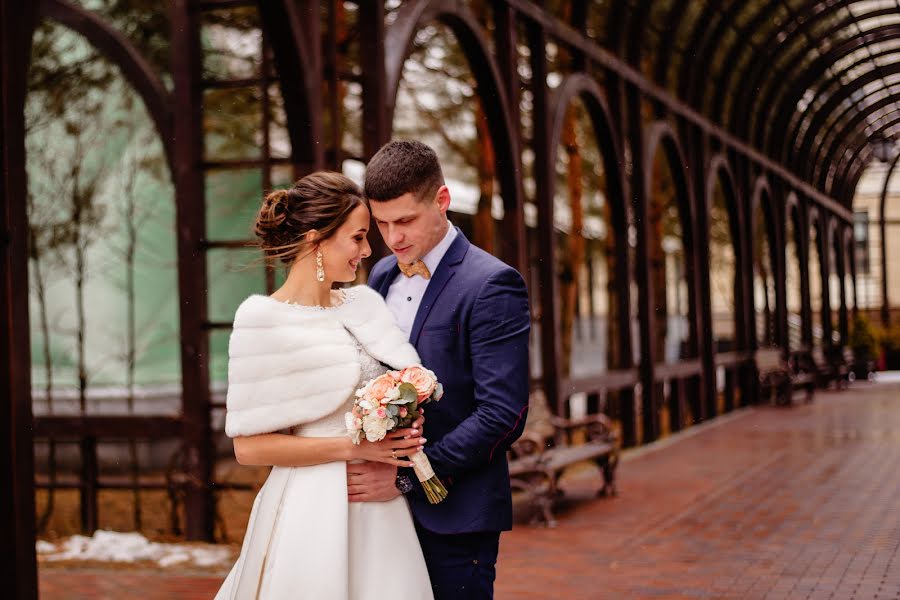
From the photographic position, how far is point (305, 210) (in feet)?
8.96

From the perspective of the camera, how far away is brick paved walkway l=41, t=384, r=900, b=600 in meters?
6.27

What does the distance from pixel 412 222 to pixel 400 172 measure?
13 centimetres

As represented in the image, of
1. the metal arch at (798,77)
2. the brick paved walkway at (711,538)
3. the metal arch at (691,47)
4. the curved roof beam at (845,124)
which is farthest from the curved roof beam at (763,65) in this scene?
the brick paved walkway at (711,538)

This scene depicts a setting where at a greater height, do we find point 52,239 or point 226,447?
point 52,239

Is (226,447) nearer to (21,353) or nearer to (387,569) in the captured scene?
(21,353)

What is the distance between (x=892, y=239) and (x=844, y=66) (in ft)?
74.1

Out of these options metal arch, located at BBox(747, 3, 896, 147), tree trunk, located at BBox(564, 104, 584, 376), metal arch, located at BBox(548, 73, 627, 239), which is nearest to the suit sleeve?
metal arch, located at BBox(548, 73, 627, 239)

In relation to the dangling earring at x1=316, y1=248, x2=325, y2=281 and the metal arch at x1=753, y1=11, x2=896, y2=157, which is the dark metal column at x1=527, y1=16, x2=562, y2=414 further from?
→ the metal arch at x1=753, y1=11, x2=896, y2=157

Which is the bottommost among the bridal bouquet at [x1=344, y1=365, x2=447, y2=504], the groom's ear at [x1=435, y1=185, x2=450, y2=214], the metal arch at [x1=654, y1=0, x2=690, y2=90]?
the bridal bouquet at [x1=344, y1=365, x2=447, y2=504]

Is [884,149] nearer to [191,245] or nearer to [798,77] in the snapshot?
[798,77]

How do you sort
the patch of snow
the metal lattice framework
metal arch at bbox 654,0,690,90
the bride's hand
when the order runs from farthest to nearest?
1. metal arch at bbox 654,0,690,90
2. the patch of snow
3. the metal lattice framework
4. the bride's hand

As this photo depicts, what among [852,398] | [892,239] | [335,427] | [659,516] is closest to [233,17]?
[659,516]

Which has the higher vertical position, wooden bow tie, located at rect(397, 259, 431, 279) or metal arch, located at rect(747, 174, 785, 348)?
metal arch, located at rect(747, 174, 785, 348)

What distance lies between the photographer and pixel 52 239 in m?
10.6
